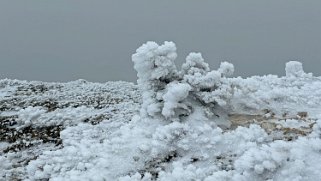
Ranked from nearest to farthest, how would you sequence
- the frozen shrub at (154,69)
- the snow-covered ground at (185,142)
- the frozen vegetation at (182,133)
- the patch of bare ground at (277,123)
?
the snow-covered ground at (185,142) < the frozen vegetation at (182,133) < the patch of bare ground at (277,123) < the frozen shrub at (154,69)

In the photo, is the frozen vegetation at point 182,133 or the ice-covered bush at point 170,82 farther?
the ice-covered bush at point 170,82

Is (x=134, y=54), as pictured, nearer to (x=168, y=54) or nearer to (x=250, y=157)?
(x=168, y=54)

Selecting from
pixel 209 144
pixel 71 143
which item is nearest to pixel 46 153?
pixel 71 143

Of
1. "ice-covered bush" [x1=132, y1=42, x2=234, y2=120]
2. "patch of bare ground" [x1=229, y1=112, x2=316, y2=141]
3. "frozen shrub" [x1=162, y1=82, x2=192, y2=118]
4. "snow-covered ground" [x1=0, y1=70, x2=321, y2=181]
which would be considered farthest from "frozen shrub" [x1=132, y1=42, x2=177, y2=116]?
"patch of bare ground" [x1=229, y1=112, x2=316, y2=141]

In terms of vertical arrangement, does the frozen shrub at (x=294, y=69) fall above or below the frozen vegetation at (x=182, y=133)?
above

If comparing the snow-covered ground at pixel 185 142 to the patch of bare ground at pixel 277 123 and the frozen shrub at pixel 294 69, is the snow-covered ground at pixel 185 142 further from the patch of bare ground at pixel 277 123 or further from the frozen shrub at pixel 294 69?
the frozen shrub at pixel 294 69

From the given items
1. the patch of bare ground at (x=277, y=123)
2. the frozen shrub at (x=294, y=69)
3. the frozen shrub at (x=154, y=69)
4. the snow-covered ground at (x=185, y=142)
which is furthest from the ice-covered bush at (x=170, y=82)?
the frozen shrub at (x=294, y=69)

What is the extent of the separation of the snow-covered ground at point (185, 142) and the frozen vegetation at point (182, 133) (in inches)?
0.9

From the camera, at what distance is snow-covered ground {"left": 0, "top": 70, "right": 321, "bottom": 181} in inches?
389

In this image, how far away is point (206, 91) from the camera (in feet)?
42.1

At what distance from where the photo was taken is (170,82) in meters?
13.0

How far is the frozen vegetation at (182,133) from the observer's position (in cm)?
1005

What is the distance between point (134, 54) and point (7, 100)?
33.1ft

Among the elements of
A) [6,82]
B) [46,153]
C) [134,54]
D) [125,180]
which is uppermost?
[6,82]
